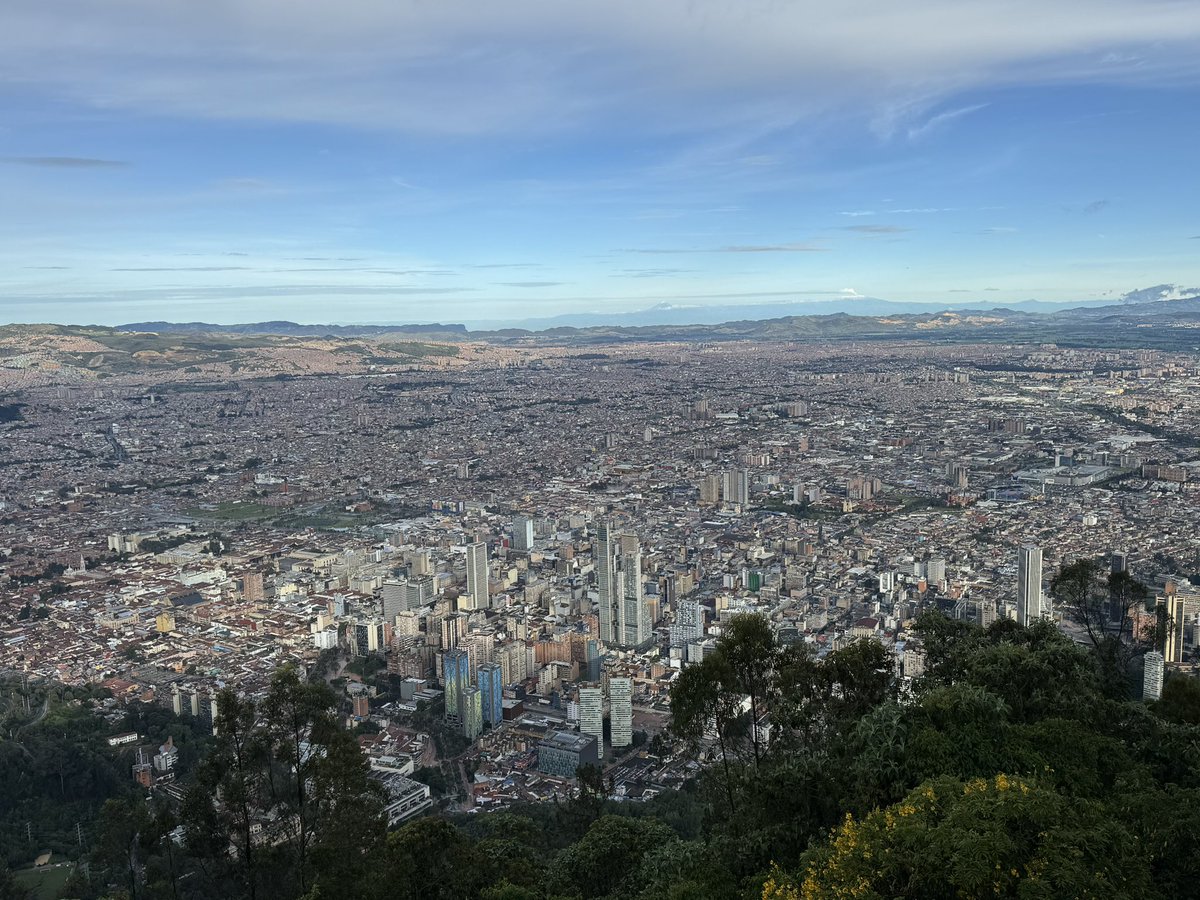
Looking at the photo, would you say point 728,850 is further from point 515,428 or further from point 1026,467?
point 515,428

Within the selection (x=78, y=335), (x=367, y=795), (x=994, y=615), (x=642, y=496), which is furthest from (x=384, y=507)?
(x=78, y=335)

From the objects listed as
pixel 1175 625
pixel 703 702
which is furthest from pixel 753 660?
pixel 1175 625

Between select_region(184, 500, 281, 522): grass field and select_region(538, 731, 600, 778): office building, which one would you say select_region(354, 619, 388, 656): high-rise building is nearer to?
select_region(538, 731, 600, 778): office building

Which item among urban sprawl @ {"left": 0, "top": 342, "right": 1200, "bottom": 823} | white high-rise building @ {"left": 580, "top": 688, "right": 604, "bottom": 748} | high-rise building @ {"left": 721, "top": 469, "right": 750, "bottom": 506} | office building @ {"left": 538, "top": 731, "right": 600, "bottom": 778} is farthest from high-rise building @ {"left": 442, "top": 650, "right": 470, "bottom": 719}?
high-rise building @ {"left": 721, "top": 469, "right": 750, "bottom": 506}

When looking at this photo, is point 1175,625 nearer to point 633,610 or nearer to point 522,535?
point 633,610

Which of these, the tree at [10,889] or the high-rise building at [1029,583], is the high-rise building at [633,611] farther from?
the tree at [10,889]

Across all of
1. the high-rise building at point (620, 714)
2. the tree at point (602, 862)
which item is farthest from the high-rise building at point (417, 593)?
the tree at point (602, 862)

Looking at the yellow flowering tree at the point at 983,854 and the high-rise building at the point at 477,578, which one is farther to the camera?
the high-rise building at the point at 477,578
